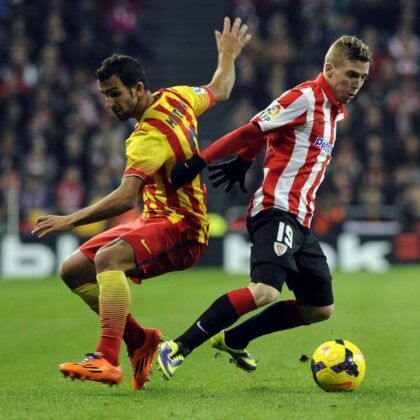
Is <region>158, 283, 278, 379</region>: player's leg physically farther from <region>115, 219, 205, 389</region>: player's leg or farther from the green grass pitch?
<region>115, 219, 205, 389</region>: player's leg

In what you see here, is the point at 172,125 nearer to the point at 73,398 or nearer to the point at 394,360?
the point at 73,398

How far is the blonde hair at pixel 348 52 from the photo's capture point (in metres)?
6.78

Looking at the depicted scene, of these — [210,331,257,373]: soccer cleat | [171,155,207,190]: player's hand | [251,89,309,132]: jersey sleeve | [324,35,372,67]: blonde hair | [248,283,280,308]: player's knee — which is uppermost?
[324,35,372,67]: blonde hair

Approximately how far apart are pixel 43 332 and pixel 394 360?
373 centimetres

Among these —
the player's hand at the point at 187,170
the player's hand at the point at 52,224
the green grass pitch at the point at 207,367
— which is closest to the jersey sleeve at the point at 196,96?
the player's hand at the point at 187,170

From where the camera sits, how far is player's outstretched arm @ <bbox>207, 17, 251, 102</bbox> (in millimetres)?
7547

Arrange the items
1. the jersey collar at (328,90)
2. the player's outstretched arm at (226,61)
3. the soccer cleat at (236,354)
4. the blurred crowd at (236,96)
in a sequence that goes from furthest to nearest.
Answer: the blurred crowd at (236,96) < the player's outstretched arm at (226,61) < the soccer cleat at (236,354) < the jersey collar at (328,90)

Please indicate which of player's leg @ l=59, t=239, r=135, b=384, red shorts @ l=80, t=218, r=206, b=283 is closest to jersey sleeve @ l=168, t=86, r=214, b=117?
red shorts @ l=80, t=218, r=206, b=283

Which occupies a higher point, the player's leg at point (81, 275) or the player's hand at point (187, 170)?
the player's hand at point (187, 170)

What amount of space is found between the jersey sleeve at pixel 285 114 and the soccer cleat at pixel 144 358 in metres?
1.48

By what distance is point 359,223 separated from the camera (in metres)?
18.6

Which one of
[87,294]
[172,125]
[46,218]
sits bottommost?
[87,294]

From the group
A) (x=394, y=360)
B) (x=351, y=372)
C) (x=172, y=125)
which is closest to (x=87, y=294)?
(x=172, y=125)

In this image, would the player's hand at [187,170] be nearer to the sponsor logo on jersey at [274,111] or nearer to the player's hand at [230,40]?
the sponsor logo on jersey at [274,111]
